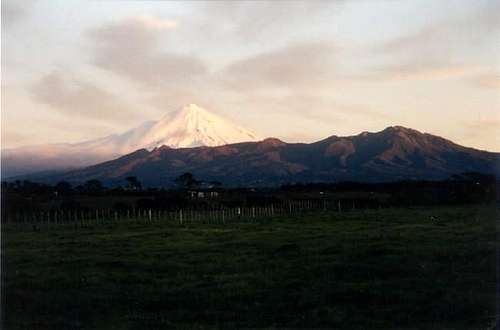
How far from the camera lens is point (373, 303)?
40.4ft

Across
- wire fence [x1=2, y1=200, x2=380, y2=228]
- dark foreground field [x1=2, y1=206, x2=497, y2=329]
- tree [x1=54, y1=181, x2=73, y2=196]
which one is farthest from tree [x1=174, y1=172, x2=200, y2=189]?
dark foreground field [x1=2, y1=206, x2=497, y2=329]

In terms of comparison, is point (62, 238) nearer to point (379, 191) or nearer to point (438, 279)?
point (438, 279)

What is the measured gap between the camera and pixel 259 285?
1436 cm

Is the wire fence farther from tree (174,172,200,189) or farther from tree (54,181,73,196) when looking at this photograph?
tree (174,172,200,189)

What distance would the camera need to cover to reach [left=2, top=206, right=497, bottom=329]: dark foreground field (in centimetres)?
1121

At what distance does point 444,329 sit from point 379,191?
84.6m

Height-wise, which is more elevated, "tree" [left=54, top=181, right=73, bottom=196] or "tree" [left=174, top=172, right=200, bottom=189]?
"tree" [left=174, top=172, right=200, bottom=189]

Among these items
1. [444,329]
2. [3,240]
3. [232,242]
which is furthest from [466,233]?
[3,240]

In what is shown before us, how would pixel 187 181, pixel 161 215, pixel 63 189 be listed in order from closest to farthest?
pixel 161 215, pixel 63 189, pixel 187 181

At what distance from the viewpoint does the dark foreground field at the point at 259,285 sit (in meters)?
11.2

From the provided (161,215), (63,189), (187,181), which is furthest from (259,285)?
(187,181)

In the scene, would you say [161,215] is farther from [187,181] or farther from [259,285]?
[187,181]

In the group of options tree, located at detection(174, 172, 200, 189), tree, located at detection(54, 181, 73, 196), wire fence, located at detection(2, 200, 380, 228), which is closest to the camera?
wire fence, located at detection(2, 200, 380, 228)

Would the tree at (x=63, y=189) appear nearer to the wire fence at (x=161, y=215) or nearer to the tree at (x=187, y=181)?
the wire fence at (x=161, y=215)
